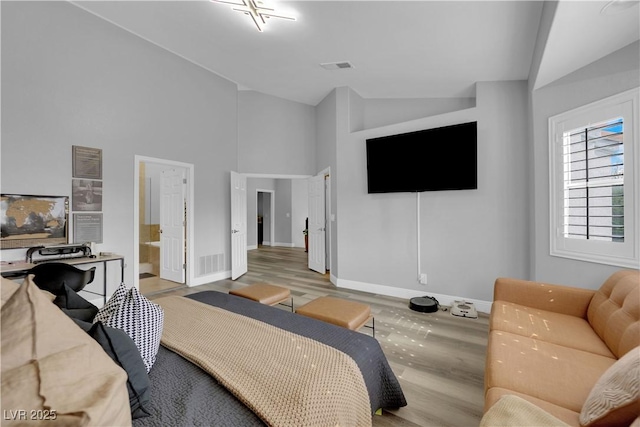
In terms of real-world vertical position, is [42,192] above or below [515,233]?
above

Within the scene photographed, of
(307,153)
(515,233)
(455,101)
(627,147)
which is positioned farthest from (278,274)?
(627,147)

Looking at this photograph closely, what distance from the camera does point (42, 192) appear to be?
10.0 ft

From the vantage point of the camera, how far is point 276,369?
48.0 inches

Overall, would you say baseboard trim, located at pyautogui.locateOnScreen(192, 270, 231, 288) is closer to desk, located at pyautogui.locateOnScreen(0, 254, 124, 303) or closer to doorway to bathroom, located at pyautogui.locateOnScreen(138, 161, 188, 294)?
doorway to bathroom, located at pyautogui.locateOnScreen(138, 161, 188, 294)

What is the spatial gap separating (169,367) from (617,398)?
66.3 inches

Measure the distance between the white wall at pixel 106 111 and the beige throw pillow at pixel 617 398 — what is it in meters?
4.53

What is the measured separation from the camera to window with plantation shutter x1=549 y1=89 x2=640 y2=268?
212 centimetres

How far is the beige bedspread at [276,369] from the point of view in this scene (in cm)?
103

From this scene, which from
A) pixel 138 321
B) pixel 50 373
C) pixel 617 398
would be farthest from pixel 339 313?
pixel 50 373

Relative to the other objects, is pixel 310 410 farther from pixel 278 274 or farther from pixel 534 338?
pixel 278 274

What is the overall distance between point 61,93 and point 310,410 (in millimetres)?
4238

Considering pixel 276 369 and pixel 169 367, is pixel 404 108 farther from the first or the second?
pixel 169 367

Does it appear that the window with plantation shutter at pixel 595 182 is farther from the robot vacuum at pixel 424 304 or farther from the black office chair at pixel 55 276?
the black office chair at pixel 55 276

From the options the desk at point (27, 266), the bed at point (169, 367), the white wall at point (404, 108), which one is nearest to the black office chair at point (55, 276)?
the desk at point (27, 266)
